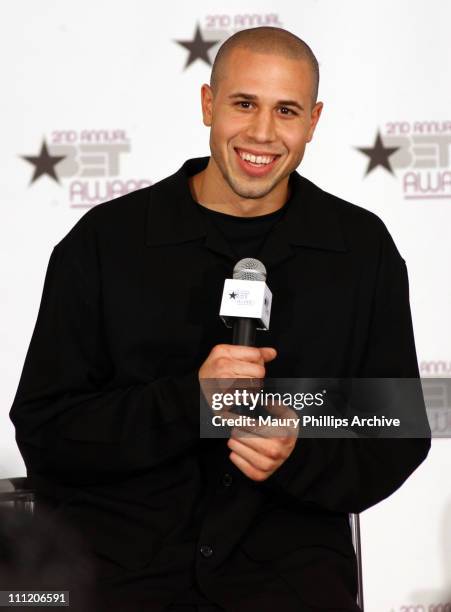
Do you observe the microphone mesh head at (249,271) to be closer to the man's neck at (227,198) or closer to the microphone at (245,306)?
the microphone at (245,306)

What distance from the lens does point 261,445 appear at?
178 cm

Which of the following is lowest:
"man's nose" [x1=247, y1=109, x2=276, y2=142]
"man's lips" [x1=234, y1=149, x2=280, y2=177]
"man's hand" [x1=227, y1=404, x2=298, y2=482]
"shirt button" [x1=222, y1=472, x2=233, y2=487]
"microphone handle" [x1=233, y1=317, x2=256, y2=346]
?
"shirt button" [x1=222, y1=472, x2=233, y2=487]

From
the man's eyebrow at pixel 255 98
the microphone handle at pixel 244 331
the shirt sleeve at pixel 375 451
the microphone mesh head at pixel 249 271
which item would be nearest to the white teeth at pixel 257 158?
the man's eyebrow at pixel 255 98

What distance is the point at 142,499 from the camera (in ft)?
6.56

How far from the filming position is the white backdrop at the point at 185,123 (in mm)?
3271

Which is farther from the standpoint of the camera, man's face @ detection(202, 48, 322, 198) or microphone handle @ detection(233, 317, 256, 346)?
man's face @ detection(202, 48, 322, 198)

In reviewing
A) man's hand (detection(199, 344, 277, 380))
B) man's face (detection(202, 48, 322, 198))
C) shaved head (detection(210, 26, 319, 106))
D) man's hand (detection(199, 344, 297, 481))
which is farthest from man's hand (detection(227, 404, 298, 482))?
shaved head (detection(210, 26, 319, 106))

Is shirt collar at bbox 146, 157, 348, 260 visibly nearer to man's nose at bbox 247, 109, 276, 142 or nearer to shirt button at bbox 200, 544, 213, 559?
man's nose at bbox 247, 109, 276, 142

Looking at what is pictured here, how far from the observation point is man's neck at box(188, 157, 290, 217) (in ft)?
7.16

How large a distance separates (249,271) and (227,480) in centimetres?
44

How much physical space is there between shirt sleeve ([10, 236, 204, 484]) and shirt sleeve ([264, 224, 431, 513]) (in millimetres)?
202

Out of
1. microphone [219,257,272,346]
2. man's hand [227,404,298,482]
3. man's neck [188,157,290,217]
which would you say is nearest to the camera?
A: microphone [219,257,272,346]

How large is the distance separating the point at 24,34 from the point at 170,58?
44cm

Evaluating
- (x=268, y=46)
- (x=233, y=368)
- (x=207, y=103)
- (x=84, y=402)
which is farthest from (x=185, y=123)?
(x=233, y=368)
